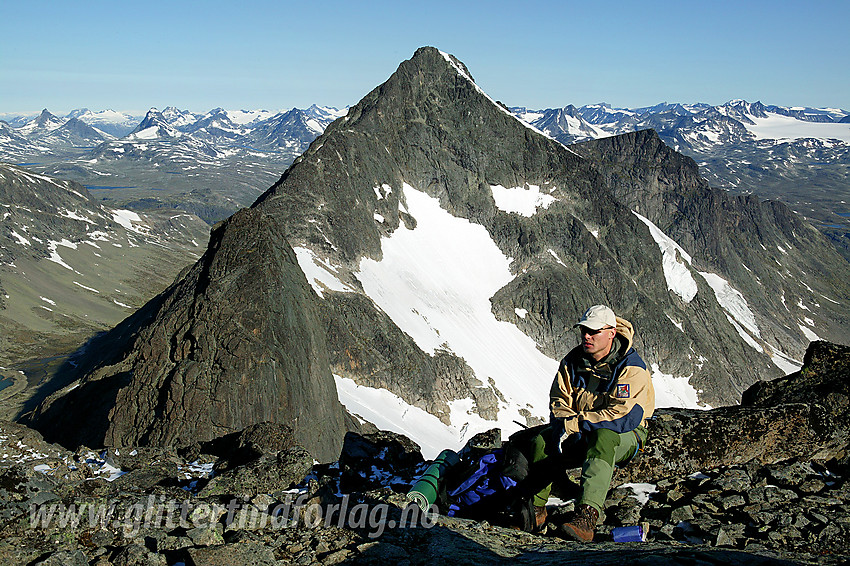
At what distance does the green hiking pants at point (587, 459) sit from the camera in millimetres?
8281

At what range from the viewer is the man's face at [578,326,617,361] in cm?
874

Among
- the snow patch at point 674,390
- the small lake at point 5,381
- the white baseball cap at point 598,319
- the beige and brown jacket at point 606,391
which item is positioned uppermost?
the snow patch at point 674,390

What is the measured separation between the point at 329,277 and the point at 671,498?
65.7m

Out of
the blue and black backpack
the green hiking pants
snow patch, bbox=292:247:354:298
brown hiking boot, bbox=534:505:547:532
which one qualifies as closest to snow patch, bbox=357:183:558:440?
snow patch, bbox=292:247:354:298

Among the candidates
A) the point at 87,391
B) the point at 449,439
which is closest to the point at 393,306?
the point at 449,439

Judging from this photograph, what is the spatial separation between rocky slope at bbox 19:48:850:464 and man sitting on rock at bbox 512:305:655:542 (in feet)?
68.4

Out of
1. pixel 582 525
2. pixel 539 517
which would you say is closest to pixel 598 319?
pixel 582 525

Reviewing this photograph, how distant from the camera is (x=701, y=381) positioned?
369 feet

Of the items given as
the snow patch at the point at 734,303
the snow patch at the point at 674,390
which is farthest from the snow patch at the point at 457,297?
the snow patch at the point at 734,303

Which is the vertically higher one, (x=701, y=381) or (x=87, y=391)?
(x=701, y=381)

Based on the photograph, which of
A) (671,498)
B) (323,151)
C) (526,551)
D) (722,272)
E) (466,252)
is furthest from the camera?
(722,272)

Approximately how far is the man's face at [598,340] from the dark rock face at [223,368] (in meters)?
21.6

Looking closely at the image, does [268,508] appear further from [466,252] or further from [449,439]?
[466,252]

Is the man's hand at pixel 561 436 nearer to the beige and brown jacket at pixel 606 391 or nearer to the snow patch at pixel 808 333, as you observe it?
the beige and brown jacket at pixel 606 391
